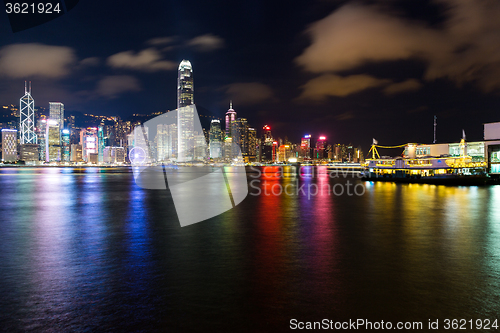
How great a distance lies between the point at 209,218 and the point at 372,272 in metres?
12.2

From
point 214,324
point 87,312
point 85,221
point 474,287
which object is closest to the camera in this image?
point 214,324

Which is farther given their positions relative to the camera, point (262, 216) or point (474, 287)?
point (262, 216)

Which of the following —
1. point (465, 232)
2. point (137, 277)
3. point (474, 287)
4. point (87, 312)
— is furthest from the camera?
point (465, 232)

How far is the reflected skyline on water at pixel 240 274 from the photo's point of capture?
256 inches

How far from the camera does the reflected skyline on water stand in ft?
21.3

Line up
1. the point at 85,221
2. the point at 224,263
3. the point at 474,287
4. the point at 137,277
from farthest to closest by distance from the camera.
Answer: the point at 85,221 → the point at 224,263 → the point at 137,277 → the point at 474,287

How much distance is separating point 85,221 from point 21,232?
354 centimetres

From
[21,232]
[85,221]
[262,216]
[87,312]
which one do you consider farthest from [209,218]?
[87,312]

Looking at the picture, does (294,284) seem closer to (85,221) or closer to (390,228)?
(390,228)

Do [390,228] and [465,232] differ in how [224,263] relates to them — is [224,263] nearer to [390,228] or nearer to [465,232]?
[390,228]

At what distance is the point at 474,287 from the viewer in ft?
26.2

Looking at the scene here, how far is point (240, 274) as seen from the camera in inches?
355

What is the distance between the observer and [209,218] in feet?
65.2

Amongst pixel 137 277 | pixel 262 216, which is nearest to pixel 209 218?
pixel 262 216
